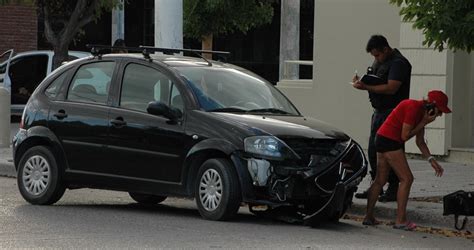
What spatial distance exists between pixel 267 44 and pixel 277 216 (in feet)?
93.3

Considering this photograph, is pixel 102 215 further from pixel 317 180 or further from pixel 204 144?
pixel 317 180

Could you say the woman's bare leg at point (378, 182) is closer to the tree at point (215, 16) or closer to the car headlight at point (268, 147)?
the car headlight at point (268, 147)

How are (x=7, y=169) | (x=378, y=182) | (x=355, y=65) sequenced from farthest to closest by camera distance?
(x=355, y=65)
(x=7, y=169)
(x=378, y=182)

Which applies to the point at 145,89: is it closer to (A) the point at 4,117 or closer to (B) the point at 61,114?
(B) the point at 61,114

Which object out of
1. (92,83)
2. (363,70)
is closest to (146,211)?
(92,83)

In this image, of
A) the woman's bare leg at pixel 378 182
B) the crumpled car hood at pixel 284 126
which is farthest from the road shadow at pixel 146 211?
the crumpled car hood at pixel 284 126

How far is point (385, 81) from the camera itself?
460 inches

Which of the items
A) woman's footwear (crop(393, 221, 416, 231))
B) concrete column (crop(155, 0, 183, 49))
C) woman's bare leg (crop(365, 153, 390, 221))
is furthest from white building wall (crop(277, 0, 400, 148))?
woman's footwear (crop(393, 221, 416, 231))

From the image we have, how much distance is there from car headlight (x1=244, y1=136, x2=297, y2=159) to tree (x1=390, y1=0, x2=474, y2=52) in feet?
6.85

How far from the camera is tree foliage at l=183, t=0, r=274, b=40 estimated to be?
26828 mm

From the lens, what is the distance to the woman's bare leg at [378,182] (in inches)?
424

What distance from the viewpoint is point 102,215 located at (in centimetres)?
1108

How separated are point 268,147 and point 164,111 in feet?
3.94

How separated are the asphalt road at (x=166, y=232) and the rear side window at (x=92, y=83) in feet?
3.95
